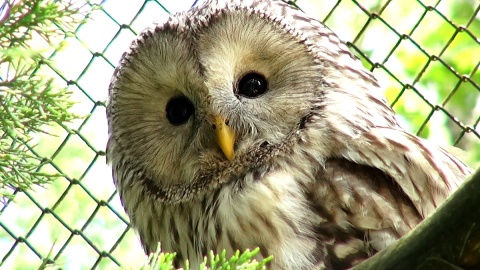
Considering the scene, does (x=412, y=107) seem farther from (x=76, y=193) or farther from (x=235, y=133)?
(x=235, y=133)

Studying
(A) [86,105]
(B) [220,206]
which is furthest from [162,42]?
(A) [86,105]

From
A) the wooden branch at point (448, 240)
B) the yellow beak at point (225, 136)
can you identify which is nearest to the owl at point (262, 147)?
the yellow beak at point (225, 136)

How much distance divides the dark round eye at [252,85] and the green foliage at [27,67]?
1025mm

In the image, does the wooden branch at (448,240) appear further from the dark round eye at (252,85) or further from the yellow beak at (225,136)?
the dark round eye at (252,85)

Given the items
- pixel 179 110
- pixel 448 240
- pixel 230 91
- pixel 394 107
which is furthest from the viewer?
pixel 394 107

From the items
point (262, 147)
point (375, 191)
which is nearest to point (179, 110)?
point (262, 147)

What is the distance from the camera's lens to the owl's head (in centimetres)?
273

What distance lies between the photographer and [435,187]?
2.51 m

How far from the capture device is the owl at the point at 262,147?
2451mm

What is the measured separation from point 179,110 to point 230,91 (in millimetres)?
252

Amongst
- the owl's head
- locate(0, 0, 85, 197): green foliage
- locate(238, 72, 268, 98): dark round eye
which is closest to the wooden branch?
locate(0, 0, 85, 197): green foliage

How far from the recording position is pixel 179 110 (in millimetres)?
2926

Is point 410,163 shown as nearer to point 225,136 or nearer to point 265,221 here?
point 265,221

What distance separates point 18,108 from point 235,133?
1.09 meters
